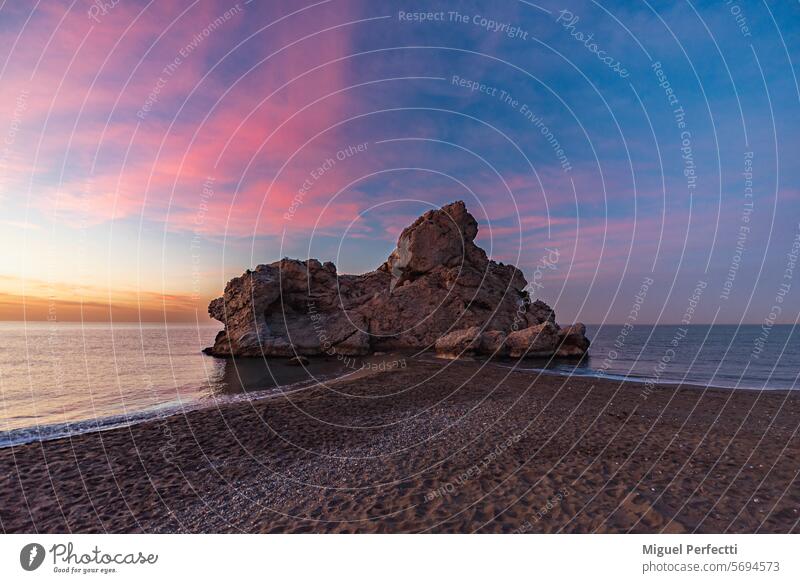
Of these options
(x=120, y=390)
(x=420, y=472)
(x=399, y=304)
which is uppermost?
(x=399, y=304)

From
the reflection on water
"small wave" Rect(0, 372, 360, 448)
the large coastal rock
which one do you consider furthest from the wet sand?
the large coastal rock

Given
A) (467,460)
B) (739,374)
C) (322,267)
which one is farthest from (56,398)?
(739,374)

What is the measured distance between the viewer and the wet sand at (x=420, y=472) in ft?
25.4

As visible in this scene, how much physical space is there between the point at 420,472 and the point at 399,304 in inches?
1905

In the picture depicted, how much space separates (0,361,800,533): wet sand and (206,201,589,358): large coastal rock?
31.3 metres

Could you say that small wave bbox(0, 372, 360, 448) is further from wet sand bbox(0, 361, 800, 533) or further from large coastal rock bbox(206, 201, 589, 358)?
large coastal rock bbox(206, 201, 589, 358)

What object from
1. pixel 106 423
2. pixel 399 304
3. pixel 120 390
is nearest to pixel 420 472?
pixel 106 423

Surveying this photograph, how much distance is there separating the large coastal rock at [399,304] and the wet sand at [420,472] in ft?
103

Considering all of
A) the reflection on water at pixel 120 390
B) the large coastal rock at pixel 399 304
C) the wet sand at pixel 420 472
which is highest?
the large coastal rock at pixel 399 304

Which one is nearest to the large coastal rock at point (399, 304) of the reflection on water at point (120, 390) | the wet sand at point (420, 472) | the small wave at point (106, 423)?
the reflection on water at point (120, 390)

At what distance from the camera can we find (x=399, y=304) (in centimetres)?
5841

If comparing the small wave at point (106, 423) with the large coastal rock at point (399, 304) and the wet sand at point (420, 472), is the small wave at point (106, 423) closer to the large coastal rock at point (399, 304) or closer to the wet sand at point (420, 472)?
the wet sand at point (420, 472)

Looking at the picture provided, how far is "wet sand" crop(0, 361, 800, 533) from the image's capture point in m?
7.73

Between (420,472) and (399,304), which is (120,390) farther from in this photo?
(399,304)
